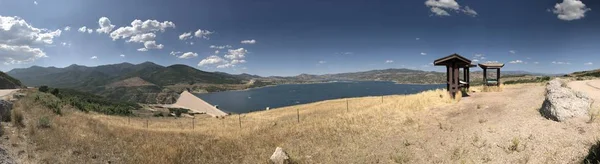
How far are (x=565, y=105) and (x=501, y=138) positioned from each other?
9.08 ft

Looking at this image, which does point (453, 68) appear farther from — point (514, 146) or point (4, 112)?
point (4, 112)

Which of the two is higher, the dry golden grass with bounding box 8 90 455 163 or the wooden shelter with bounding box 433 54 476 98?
the wooden shelter with bounding box 433 54 476 98

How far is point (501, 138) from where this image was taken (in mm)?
10602

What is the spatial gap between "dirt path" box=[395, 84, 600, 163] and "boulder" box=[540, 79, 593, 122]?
0.31 m

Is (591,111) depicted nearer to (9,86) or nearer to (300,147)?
(300,147)

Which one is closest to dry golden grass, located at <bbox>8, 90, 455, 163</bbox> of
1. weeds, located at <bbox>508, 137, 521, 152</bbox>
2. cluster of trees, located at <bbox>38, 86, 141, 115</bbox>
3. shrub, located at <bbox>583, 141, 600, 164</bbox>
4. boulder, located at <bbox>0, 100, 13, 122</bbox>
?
boulder, located at <bbox>0, 100, 13, 122</bbox>

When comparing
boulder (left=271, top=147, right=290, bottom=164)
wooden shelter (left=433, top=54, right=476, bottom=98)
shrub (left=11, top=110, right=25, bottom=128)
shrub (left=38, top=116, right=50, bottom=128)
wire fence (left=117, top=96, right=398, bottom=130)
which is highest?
wooden shelter (left=433, top=54, right=476, bottom=98)

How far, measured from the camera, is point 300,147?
12719mm

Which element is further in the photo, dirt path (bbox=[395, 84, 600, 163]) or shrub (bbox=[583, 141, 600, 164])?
dirt path (bbox=[395, 84, 600, 163])

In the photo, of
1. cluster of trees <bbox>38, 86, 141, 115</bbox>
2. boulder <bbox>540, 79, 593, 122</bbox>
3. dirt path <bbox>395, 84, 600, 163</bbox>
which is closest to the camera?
dirt path <bbox>395, 84, 600, 163</bbox>

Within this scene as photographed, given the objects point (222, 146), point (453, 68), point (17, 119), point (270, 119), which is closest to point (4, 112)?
point (17, 119)

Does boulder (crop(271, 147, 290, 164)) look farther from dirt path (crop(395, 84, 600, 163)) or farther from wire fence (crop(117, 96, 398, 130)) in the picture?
wire fence (crop(117, 96, 398, 130))

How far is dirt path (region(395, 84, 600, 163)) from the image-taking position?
8992 mm

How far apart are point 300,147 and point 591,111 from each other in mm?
10234
